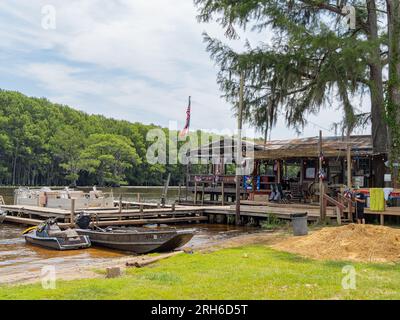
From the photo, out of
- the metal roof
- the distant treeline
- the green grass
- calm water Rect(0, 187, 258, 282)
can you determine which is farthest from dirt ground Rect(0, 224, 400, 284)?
the distant treeline

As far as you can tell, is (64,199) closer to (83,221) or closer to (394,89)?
(83,221)

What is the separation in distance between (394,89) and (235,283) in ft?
48.3

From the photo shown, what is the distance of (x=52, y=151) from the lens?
9438 cm

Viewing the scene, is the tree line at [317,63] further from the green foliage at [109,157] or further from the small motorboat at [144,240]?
the green foliage at [109,157]

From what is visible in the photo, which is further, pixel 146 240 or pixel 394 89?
pixel 394 89

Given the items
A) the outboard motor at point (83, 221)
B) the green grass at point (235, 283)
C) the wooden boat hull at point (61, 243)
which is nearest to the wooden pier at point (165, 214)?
the outboard motor at point (83, 221)

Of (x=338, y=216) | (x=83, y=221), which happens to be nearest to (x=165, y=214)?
(x=83, y=221)

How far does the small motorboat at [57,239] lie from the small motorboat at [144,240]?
0.59 meters

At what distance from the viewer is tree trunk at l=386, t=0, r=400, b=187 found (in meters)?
17.5

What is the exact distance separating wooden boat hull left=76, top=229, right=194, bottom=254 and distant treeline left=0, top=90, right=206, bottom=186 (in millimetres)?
74410
